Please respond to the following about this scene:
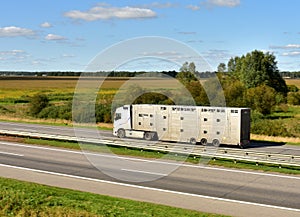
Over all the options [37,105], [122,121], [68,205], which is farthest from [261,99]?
[68,205]

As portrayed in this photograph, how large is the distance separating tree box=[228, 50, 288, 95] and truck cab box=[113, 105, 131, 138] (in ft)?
172

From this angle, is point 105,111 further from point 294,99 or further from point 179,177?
point 294,99

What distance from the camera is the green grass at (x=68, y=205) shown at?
15211 millimetres

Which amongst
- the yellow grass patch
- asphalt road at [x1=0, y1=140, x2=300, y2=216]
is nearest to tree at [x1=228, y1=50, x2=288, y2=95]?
the yellow grass patch

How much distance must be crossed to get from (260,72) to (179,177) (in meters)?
66.0

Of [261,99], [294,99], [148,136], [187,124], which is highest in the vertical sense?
[294,99]

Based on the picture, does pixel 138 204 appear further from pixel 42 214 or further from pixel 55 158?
pixel 55 158

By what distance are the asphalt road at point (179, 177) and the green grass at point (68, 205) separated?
4.82ft

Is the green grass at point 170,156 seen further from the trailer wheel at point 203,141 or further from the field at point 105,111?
the trailer wheel at point 203,141

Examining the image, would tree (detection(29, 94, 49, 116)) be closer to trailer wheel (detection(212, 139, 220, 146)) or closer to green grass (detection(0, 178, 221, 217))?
trailer wheel (detection(212, 139, 220, 146))

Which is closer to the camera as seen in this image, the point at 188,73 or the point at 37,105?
the point at 188,73

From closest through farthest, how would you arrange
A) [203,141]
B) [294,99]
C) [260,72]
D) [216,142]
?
[216,142]
[203,141]
[260,72]
[294,99]

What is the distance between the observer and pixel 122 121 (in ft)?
117

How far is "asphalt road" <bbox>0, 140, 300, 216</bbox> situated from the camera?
57.8 feet
